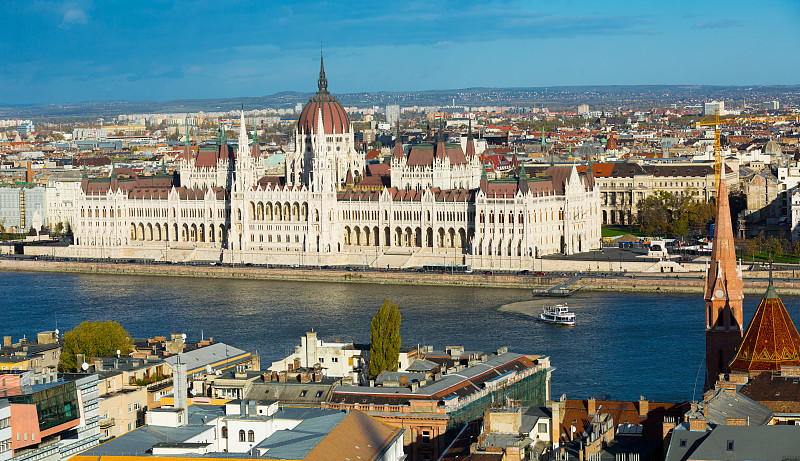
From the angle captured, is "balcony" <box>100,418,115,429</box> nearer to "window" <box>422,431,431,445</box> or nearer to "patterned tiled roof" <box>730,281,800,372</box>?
"window" <box>422,431,431,445</box>

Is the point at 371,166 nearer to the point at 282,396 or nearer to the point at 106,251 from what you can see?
the point at 106,251

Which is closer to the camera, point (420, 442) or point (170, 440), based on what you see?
point (170, 440)

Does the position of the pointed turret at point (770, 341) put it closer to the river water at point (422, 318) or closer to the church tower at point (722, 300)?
the church tower at point (722, 300)

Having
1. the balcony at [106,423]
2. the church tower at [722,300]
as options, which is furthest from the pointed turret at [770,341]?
the balcony at [106,423]

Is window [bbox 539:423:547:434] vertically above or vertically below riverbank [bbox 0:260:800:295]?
above

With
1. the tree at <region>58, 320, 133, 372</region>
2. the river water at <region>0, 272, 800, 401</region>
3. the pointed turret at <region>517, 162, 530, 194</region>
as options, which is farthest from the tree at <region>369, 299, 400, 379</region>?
the pointed turret at <region>517, 162, 530, 194</region>

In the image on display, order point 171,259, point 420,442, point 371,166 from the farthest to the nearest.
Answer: point 371,166
point 171,259
point 420,442

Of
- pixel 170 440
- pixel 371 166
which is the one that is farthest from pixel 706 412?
pixel 371 166

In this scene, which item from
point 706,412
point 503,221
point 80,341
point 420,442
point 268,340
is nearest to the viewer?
point 706,412
